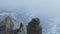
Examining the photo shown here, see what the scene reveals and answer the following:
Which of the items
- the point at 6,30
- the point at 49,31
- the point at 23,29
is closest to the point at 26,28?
the point at 23,29

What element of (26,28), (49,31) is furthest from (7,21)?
(49,31)

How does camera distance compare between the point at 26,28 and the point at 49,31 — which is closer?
the point at 26,28

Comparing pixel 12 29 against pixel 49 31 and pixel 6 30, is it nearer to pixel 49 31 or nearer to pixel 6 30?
pixel 6 30

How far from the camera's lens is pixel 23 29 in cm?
233

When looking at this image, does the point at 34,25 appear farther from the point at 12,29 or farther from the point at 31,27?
the point at 12,29

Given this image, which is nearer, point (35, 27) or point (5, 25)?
point (35, 27)

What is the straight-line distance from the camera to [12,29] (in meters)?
2.39

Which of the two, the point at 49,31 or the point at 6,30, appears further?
the point at 49,31

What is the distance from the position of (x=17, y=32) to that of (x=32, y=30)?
163mm

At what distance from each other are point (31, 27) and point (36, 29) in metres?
0.06

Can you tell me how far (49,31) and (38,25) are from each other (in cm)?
191

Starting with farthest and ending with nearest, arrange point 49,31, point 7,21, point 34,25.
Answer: point 49,31, point 7,21, point 34,25

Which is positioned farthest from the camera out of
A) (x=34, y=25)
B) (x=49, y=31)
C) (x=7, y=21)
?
(x=49, y=31)

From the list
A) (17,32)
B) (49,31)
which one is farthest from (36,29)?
(49,31)
